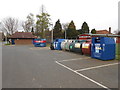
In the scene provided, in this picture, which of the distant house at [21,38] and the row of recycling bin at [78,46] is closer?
the row of recycling bin at [78,46]

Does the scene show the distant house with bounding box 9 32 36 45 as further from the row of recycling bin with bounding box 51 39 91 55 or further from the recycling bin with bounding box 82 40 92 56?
the recycling bin with bounding box 82 40 92 56

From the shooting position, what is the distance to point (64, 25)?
64438mm

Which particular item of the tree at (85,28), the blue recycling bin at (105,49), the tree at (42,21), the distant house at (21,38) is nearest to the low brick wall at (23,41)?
the distant house at (21,38)

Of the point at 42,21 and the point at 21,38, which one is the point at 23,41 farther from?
the point at 42,21

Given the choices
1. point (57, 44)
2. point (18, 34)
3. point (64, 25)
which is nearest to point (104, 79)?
point (57, 44)

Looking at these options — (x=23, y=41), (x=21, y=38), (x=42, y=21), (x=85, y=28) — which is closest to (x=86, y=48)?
(x=42, y=21)

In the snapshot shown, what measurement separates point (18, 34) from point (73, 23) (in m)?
25.3

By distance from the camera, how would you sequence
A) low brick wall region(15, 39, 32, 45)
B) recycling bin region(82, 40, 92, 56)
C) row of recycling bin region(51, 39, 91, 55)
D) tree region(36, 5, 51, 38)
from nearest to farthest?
recycling bin region(82, 40, 92, 56) < row of recycling bin region(51, 39, 91, 55) < tree region(36, 5, 51, 38) < low brick wall region(15, 39, 32, 45)

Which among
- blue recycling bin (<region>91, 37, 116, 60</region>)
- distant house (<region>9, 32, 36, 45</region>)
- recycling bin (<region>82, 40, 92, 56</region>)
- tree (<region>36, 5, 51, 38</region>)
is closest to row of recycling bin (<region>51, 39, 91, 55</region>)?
recycling bin (<region>82, 40, 92, 56</region>)

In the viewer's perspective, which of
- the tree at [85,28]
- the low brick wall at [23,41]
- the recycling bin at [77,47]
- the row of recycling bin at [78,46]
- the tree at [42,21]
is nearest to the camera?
the row of recycling bin at [78,46]

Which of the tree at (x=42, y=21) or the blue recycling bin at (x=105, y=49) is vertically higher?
the tree at (x=42, y=21)

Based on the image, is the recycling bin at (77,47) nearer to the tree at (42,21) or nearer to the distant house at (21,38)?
the tree at (42,21)

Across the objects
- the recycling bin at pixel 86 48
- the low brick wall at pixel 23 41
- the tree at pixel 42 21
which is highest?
the tree at pixel 42 21

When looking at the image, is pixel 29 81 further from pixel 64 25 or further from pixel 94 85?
A: pixel 64 25
